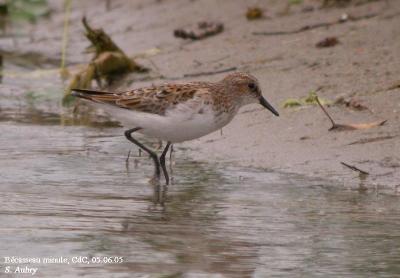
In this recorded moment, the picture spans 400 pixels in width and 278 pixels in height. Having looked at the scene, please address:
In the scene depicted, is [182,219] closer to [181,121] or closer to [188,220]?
[188,220]

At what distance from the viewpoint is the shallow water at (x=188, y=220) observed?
563cm

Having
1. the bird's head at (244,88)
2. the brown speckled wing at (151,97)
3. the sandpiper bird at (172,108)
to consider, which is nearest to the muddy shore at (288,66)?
the bird's head at (244,88)

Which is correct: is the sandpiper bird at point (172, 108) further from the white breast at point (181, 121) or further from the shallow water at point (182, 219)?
the shallow water at point (182, 219)

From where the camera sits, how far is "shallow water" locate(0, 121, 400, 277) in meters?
5.63

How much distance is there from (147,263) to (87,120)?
5.13 m

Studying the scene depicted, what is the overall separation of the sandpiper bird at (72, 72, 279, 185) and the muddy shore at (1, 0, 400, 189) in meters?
0.60

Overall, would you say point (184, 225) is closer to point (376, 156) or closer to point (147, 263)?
point (147, 263)

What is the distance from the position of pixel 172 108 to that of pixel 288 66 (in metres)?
3.06

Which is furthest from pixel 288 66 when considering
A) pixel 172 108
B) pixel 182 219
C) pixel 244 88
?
pixel 182 219

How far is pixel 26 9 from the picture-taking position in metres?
14.6

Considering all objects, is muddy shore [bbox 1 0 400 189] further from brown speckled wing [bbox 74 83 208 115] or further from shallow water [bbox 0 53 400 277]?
brown speckled wing [bbox 74 83 208 115]

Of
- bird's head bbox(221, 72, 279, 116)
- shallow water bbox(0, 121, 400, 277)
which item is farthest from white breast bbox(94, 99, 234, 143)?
bird's head bbox(221, 72, 279, 116)

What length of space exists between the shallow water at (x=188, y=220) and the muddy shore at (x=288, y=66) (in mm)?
428

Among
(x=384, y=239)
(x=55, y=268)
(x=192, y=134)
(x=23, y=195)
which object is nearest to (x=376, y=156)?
(x=192, y=134)
